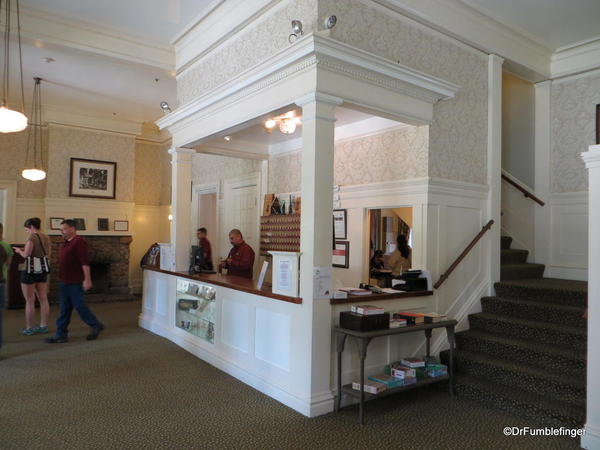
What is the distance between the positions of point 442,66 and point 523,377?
3194 millimetres

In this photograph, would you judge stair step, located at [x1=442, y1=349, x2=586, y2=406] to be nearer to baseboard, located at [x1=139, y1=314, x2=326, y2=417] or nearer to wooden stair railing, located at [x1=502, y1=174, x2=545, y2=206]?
baseboard, located at [x1=139, y1=314, x2=326, y2=417]

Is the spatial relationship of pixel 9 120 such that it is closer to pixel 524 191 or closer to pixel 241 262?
pixel 241 262

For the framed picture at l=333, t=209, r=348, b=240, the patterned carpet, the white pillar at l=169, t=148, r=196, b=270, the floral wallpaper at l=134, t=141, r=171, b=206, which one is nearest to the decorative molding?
the white pillar at l=169, t=148, r=196, b=270

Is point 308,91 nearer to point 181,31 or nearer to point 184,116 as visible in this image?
point 184,116

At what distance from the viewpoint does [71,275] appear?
5.77 m

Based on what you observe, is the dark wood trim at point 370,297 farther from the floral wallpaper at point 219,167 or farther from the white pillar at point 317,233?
the floral wallpaper at point 219,167

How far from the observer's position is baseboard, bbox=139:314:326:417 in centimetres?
367

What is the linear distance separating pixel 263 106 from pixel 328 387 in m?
2.63

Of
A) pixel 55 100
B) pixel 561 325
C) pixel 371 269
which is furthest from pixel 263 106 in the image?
pixel 55 100

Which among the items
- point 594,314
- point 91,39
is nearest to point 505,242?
point 594,314

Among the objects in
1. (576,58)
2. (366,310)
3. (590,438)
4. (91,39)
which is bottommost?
(590,438)

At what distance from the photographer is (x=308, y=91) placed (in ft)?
12.3

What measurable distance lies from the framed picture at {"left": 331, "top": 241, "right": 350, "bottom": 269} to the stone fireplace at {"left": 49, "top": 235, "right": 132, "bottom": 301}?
18.1ft

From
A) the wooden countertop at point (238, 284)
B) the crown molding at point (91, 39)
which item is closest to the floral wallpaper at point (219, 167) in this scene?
the crown molding at point (91, 39)
